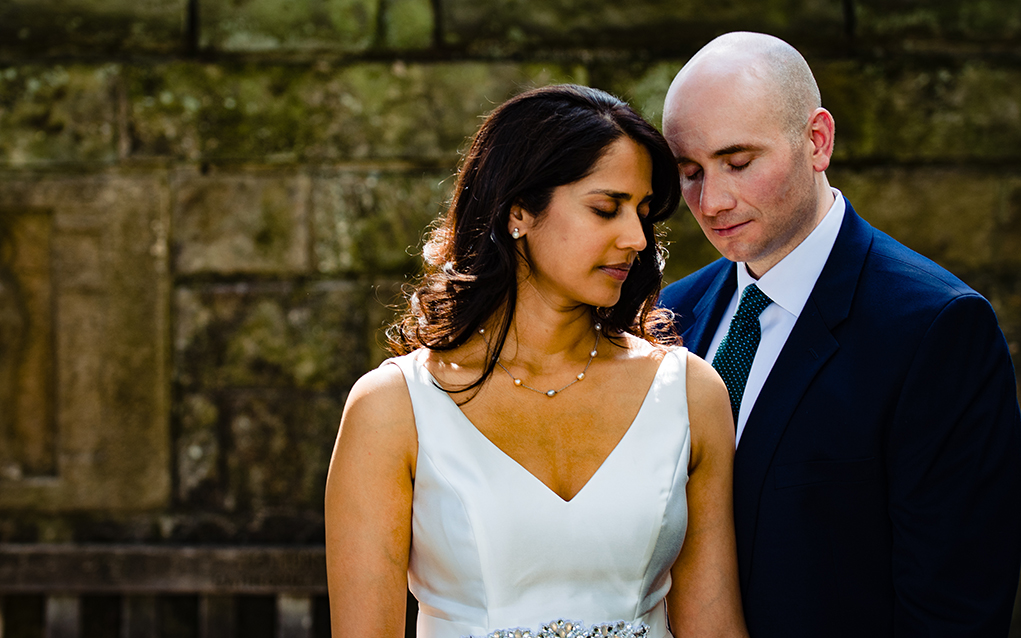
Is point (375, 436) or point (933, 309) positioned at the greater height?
point (933, 309)

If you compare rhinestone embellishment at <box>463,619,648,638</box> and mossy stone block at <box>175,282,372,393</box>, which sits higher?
mossy stone block at <box>175,282,372,393</box>

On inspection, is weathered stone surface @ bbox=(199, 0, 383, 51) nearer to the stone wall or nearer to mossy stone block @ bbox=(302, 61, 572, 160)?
the stone wall

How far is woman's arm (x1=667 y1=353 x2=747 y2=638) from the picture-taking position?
185 cm

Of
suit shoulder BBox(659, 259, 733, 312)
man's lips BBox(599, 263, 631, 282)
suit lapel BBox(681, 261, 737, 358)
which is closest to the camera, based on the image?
man's lips BBox(599, 263, 631, 282)

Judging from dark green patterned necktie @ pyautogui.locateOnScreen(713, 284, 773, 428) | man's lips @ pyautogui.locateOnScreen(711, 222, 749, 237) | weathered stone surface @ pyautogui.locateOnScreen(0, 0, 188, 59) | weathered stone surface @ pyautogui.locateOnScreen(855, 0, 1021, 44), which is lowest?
dark green patterned necktie @ pyautogui.locateOnScreen(713, 284, 773, 428)

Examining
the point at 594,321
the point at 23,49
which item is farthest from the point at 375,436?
the point at 23,49

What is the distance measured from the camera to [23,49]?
347 cm

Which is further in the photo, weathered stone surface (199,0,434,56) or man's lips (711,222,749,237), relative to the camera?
weathered stone surface (199,0,434,56)

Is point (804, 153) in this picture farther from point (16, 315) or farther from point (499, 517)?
point (16, 315)

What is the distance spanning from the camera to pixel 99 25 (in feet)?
11.4

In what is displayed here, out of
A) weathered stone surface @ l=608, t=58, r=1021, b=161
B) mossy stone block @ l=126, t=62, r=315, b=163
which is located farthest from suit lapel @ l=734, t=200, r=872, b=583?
mossy stone block @ l=126, t=62, r=315, b=163

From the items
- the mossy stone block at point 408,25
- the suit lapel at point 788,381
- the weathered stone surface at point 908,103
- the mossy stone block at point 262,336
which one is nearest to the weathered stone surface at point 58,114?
the mossy stone block at point 262,336

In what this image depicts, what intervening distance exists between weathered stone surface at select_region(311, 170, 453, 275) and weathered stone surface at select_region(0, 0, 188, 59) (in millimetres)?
850

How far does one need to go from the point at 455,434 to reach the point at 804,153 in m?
1.02
